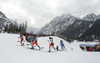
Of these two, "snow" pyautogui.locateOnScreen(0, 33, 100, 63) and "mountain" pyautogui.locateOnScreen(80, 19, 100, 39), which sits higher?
"mountain" pyautogui.locateOnScreen(80, 19, 100, 39)

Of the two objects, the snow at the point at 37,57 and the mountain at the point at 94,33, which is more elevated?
the mountain at the point at 94,33

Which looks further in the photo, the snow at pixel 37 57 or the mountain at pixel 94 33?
the mountain at pixel 94 33

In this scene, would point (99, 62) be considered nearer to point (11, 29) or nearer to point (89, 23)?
point (11, 29)

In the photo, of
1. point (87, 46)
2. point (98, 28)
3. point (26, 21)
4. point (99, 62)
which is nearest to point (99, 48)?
point (87, 46)

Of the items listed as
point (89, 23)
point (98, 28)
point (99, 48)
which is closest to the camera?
point (99, 48)

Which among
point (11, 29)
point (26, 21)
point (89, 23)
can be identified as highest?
point (89, 23)

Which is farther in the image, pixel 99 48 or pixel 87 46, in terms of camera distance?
pixel 87 46

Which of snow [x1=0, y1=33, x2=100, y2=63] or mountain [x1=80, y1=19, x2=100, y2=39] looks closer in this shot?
snow [x1=0, y1=33, x2=100, y2=63]

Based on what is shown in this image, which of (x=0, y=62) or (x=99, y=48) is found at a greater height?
(x=0, y=62)

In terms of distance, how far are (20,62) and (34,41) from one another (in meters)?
5.41

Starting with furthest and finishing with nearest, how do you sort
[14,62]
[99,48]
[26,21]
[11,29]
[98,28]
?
[98,28] < [26,21] < [11,29] < [99,48] < [14,62]

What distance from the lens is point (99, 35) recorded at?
106 m

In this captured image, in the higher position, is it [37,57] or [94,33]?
[94,33]

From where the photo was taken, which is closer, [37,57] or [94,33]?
[37,57]
